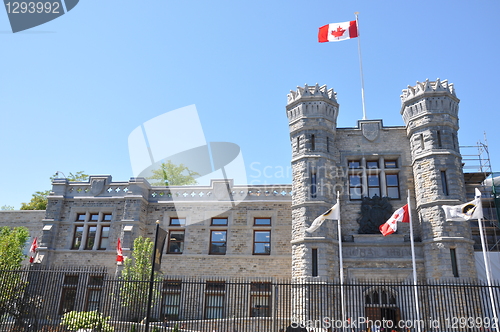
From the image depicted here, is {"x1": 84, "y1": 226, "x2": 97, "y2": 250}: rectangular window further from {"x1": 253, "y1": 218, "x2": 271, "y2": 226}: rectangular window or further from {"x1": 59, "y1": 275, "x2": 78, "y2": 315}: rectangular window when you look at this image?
{"x1": 253, "y1": 218, "x2": 271, "y2": 226}: rectangular window

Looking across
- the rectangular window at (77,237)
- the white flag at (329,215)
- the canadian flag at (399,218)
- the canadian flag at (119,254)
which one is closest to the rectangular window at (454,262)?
the canadian flag at (399,218)

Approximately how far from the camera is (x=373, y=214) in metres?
19.9

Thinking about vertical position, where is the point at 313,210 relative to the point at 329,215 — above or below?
above

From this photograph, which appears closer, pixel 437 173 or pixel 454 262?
pixel 454 262

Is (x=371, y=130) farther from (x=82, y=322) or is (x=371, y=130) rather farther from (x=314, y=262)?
(x=82, y=322)

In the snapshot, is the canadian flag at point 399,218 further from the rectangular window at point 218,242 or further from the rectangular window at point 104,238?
the rectangular window at point 104,238

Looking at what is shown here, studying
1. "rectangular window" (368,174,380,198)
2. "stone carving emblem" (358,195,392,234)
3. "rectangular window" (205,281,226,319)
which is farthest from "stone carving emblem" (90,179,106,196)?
"rectangular window" (368,174,380,198)

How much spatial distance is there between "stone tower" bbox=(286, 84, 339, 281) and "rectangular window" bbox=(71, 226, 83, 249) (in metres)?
11.9

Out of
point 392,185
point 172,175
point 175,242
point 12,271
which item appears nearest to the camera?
point 12,271

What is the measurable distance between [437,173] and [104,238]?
17413mm

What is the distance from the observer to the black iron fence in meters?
13.4

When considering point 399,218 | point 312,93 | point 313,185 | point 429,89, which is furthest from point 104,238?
point 429,89

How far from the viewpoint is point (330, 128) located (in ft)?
69.2

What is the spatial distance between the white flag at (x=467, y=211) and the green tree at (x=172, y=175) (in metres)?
29.8
